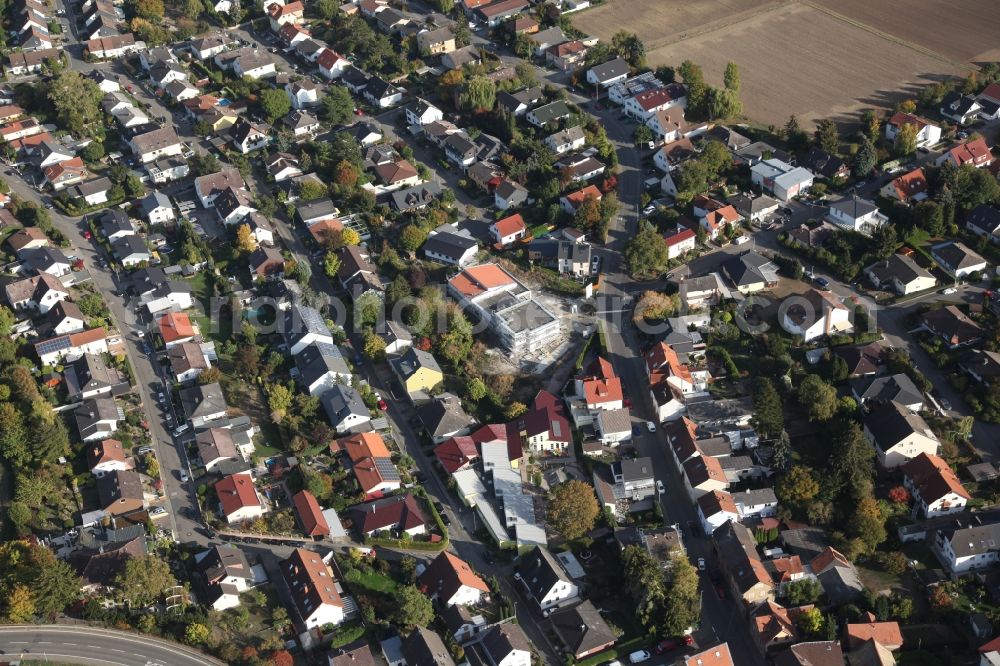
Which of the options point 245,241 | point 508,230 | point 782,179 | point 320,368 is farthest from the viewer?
point 782,179

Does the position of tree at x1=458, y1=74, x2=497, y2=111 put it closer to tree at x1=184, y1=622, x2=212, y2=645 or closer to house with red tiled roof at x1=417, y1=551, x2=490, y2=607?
house with red tiled roof at x1=417, y1=551, x2=490, y2=607

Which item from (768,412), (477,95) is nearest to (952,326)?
(768,412)

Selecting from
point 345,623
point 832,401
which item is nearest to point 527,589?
point 345,623


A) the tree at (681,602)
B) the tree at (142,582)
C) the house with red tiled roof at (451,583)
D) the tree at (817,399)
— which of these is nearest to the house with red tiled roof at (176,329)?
the tree at (142,582)

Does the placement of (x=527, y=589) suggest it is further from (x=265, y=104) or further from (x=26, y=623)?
(x=265, y=104)

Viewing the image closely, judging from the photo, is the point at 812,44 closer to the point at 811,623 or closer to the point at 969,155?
the point at 969,155
